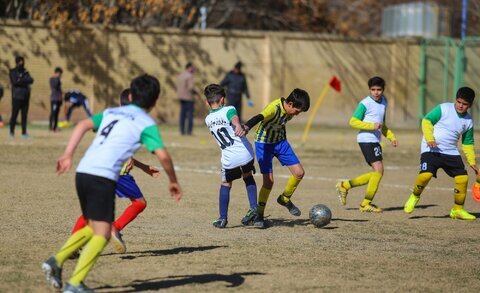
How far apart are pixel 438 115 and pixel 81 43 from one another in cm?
1888

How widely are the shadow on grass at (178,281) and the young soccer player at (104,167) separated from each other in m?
0.57

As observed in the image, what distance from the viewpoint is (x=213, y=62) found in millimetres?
30594

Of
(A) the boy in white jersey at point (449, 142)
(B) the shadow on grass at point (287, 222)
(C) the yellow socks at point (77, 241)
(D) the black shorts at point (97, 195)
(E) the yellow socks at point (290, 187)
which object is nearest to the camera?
(D) the black shorts at point (97, 195)

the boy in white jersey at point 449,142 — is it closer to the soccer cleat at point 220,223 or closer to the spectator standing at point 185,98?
the soccer cleat at point 220,223

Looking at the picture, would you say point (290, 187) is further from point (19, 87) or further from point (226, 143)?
point (19, 87)

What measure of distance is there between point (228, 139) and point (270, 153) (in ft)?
3.39

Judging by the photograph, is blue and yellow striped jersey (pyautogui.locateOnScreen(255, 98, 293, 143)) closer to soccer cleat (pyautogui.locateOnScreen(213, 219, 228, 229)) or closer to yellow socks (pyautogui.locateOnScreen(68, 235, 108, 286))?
soccer cleat (pyautogui.locateOnScreen(213, 219, 228, 229))

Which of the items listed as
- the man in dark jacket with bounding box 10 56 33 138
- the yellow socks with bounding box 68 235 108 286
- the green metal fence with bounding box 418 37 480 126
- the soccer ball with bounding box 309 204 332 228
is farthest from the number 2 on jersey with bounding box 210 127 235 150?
the green metal fence with bounding box 418 37 480 126

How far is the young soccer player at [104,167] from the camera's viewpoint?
7008 mm

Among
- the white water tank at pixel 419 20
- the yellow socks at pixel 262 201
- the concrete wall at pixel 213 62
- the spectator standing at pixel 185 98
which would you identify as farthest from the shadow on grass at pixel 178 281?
the white water tank at pixel 419 20

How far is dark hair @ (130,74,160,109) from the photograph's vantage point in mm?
7250

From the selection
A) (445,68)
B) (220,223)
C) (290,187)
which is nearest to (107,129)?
(220,223)

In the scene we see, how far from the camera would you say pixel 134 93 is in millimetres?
7297

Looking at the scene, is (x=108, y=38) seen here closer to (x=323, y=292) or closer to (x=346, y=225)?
(x=346, y=225)
